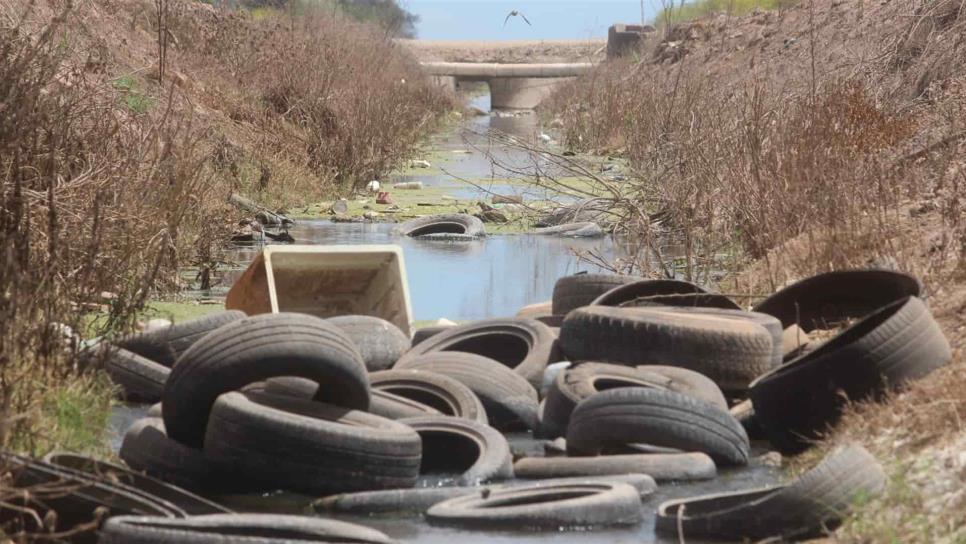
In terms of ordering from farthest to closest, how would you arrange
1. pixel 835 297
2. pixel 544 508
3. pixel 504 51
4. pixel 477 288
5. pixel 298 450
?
pixel 504 51 → pixel 477 288 → pixel 835 297 → pixel 298 450 → pixel 544 508

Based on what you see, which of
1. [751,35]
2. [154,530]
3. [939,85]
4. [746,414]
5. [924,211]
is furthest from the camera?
[751,35]

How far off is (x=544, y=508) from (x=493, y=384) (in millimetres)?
2240

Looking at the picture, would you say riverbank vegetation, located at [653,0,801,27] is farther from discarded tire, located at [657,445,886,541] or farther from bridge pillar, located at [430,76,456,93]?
discarded tire, located at [657,445,886,541]

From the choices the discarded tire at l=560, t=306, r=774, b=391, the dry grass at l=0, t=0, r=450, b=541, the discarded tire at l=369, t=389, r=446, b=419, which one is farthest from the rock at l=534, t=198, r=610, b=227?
the discarded tire at l=369, t=389, r=446, b=419

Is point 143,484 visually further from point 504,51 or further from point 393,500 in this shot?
point 504,51

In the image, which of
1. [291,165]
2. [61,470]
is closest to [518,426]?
[61,470]

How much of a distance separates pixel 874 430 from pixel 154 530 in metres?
3.28

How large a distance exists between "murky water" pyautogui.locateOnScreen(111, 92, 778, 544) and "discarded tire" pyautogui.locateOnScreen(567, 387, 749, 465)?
17 cm

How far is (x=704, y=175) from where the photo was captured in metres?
13.8

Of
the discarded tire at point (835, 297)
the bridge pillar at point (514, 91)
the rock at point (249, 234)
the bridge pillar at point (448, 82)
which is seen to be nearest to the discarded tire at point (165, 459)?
the discarded tire at point (835, 297)

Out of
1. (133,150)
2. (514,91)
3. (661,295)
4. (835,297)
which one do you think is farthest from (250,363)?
(514,91)

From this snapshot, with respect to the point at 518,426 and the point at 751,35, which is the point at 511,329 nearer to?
the point at 518,426

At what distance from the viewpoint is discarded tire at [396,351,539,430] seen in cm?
837

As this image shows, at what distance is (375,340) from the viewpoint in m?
9.38
